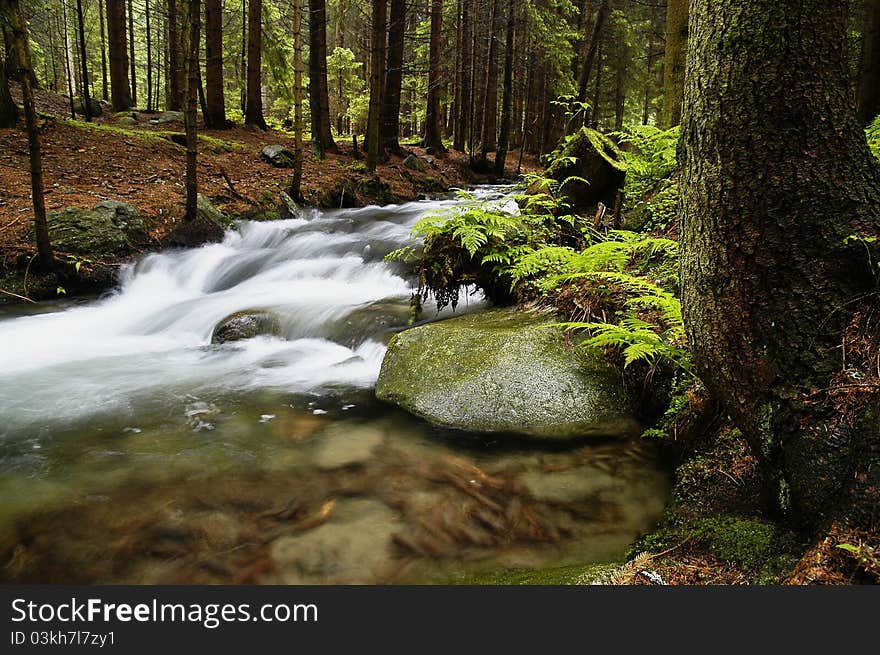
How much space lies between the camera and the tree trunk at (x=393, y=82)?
58.2 ft

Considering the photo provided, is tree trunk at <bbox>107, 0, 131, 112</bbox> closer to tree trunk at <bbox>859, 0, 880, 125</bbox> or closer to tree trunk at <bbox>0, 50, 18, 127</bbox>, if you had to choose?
tree trunk at <bbox>0, 50, 18, 127</bbox>

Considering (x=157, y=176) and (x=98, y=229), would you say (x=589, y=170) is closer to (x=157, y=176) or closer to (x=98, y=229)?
(x=98, y=229)

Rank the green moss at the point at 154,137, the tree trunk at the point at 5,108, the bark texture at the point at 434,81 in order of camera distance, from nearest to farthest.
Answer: the tree trunk at the point at 5,108 → the green moss at the point at 154,137 → the bark texture at the point at 434,81

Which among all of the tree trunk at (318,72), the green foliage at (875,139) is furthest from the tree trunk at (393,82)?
the green foliage at (875,139)

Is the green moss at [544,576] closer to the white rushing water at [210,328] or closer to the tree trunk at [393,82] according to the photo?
the white rushing water at [210,328]

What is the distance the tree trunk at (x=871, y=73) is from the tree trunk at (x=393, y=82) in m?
12.5

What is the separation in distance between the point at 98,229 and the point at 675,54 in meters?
9.93

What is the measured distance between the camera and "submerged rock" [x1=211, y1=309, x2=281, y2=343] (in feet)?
23.9

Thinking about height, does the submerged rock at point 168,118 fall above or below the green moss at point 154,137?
above

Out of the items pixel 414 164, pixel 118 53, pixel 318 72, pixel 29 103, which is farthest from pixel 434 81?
pixel 29 103

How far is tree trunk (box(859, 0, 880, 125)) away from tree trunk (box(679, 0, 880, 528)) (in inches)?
313

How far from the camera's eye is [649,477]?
12.6 ft

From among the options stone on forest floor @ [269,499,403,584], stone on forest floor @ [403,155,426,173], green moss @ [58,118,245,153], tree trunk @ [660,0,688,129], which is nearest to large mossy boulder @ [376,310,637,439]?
stone on forest floor @ [269,499,403,584]

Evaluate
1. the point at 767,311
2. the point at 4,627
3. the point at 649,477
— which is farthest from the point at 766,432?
the point at 4,627
